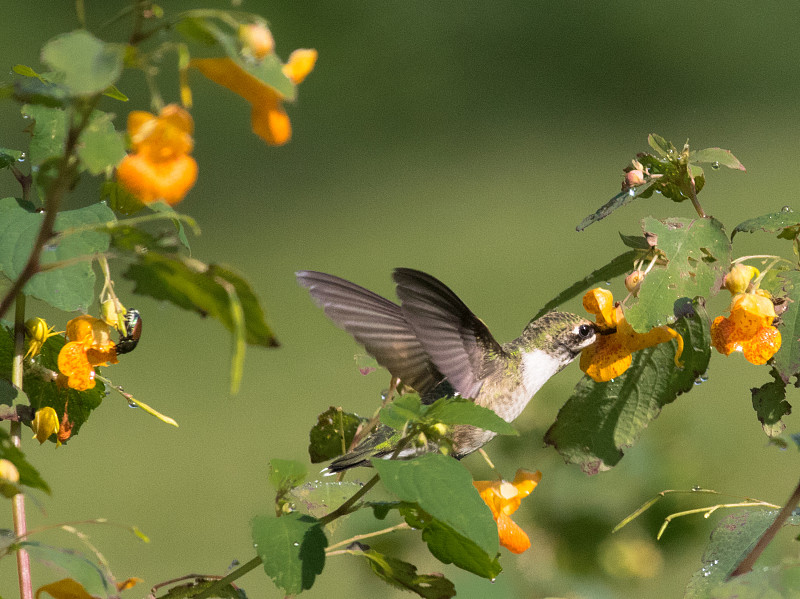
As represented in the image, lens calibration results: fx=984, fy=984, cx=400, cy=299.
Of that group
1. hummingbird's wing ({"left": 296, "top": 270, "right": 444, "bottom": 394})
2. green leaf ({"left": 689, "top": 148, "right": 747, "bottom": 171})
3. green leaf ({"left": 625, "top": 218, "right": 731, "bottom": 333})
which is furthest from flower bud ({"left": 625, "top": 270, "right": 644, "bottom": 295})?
hummingbird's wing ({"left": 296, "top": 270, "right": 444, "bottom": 394})

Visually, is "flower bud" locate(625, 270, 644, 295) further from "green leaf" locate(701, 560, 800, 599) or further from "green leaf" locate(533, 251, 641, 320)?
"green leaf" locate(701, 560, 800, 599)

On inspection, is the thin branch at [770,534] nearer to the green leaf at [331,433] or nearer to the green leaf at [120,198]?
the green leaf at [331,433]

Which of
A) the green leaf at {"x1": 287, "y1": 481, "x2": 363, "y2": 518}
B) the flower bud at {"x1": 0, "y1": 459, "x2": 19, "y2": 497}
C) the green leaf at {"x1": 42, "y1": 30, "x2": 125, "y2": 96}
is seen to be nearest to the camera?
the green leaf at {"x1": 42, "y1": 30, "x2": 125, "y2": 96}

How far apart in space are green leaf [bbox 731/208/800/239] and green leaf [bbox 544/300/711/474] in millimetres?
88

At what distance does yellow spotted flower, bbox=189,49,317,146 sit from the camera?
51cm

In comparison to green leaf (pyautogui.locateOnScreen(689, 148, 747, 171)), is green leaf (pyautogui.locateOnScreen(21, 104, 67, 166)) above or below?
above

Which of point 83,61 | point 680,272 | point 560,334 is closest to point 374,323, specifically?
point 560,334

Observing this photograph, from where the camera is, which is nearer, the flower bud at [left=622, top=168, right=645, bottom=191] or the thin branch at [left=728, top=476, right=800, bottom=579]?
the thin branch at [left=728, top=476, right=800, bottom=579]

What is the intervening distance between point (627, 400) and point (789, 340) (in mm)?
152

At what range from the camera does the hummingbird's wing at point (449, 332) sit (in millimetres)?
918

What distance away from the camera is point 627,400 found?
894 millimetres

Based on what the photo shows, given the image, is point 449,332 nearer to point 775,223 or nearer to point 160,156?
point 775,223

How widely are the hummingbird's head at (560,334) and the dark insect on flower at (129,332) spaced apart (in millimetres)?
387

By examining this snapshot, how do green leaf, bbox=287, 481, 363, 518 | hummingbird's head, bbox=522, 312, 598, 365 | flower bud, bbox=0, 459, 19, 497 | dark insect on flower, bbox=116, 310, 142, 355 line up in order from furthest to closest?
hummingbird's head, bbox=522, 312, 598, 365 < dark insect on flower, bbox=116, 310, 142, 355 < green leaf, bbox=287, 481, 363, 518 < flower bud, bbox=0, 459, 19, 497
